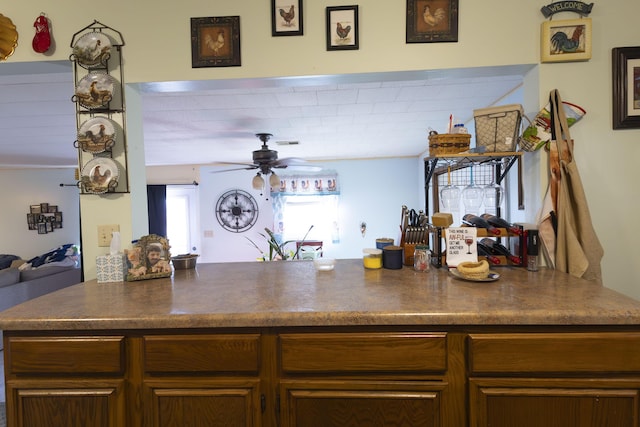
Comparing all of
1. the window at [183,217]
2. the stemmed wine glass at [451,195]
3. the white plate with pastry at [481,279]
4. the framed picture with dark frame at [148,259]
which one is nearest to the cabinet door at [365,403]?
the white plate with pastry at [481,279]

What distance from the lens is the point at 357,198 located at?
5.67 meters

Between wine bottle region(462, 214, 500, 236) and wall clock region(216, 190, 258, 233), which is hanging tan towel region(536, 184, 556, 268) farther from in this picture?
wall clock region(216, 190, 258, 233)

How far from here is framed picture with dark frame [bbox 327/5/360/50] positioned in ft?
4.66

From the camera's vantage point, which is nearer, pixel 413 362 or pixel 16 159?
pixel 413 362

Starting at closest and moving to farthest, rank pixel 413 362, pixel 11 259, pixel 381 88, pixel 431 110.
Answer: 1. pixel 413 362
2. pixel 381 88
3. pixel 431 110
4. pixel 11 259

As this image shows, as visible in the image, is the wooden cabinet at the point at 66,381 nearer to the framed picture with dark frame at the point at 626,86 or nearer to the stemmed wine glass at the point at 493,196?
the stemmed wine glass at the point at 493,196

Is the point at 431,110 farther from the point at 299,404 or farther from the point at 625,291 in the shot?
the point at 299,404

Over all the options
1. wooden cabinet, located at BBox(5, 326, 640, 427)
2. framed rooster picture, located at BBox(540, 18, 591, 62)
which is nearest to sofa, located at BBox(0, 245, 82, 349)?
wooden cabinet, located at BBox(5, 326, 640, 427)

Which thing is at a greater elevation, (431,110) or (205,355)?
(431,110)

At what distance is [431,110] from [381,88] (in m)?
0.74

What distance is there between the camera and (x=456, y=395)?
93 cm

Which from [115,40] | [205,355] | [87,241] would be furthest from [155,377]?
[115,40]

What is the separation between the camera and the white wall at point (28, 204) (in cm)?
568

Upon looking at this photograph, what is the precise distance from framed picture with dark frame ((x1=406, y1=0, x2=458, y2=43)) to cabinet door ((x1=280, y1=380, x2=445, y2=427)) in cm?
141
